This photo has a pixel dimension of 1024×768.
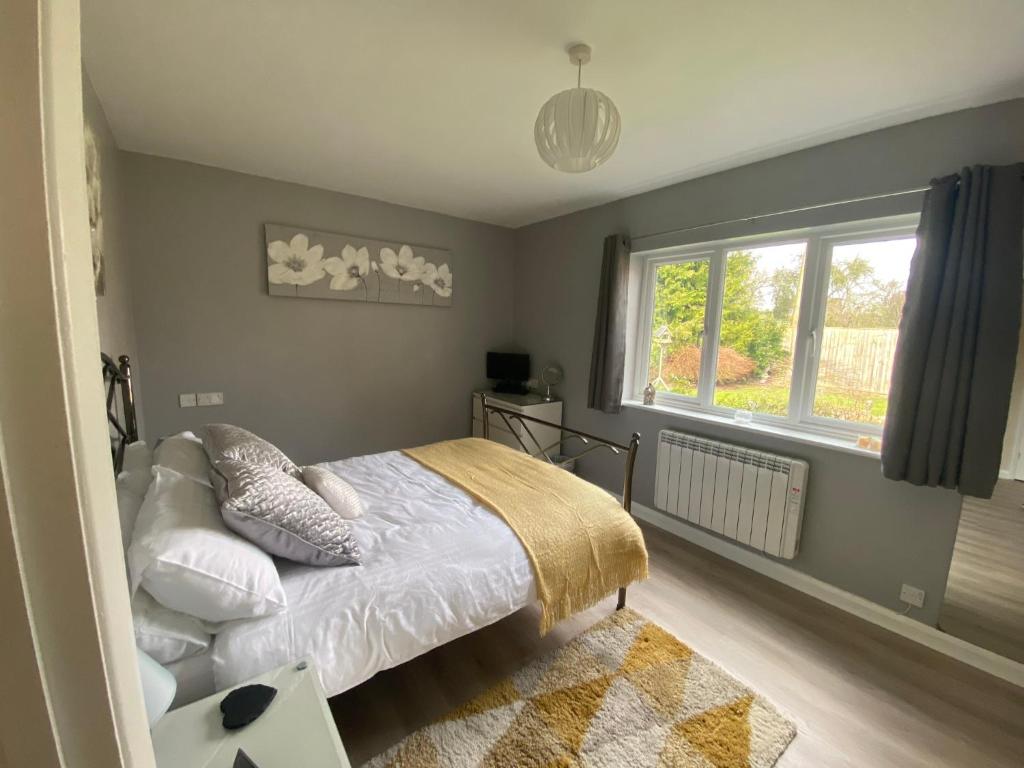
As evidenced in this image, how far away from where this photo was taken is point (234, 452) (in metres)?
1.52

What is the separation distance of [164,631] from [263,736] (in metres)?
0.40

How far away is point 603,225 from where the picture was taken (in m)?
3.30

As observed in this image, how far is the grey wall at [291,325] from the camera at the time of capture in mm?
2670

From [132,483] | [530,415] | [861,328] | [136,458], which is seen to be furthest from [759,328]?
[136,458]

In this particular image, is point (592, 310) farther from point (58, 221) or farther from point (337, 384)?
point (58, 221)

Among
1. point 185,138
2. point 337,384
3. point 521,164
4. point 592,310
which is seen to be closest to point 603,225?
point 592,310

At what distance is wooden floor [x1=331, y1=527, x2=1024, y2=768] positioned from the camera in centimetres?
146

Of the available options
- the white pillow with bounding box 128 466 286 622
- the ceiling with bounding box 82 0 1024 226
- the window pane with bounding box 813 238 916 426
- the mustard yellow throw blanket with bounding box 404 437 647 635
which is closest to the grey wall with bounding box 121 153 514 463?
the ceiling with bounding box 82 0 1024 226

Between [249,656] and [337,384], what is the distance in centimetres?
252

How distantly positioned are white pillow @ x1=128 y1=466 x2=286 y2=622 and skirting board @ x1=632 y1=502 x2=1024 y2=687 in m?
2.58

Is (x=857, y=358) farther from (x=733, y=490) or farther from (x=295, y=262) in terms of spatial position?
(x=295, y=262)

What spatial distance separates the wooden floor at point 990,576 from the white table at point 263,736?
2.64 metres

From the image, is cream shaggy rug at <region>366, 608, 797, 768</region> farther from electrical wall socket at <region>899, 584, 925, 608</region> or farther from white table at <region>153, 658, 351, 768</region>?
electrical wall socket at <region>899, 584, 925, 608</region>

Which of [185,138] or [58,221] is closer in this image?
[58,221]
